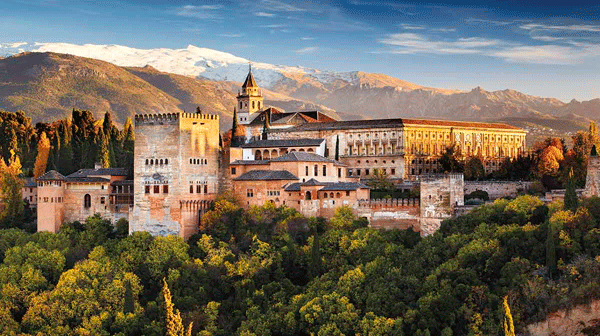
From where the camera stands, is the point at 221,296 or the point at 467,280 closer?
→ the point at 467,280

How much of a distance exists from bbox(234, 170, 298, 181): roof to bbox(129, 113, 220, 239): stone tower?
2.31 meters

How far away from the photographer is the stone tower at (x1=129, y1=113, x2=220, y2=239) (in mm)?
52625

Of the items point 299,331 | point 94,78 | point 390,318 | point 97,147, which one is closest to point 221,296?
point 299,331

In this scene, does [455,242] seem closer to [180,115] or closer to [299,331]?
[299,331]

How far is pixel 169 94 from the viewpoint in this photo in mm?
165875

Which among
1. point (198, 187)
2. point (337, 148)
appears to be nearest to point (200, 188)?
point (198, 187)

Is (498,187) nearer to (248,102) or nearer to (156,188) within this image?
(156,188)

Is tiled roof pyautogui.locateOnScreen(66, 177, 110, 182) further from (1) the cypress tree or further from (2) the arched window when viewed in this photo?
(1) the cypress tree

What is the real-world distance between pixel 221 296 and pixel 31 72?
380 feet

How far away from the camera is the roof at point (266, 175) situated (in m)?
53.1

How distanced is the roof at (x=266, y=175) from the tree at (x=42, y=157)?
17.7 m

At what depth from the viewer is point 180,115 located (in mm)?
52812

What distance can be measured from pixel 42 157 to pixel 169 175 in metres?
17.3

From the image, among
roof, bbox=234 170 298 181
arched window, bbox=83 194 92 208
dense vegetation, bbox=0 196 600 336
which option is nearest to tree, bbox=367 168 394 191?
roof, bbox=234 170 298 181
